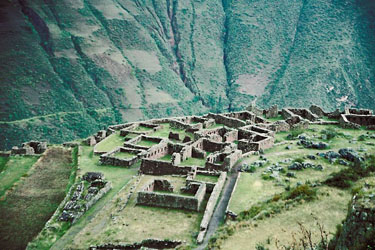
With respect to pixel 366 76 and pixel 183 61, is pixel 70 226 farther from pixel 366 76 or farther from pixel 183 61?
pixel 183 61

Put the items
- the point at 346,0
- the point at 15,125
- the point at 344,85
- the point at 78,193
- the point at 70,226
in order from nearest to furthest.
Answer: the point at 70,226, the point at 78,193, the point at 15,125, the point at 344,85, the point at 346,0

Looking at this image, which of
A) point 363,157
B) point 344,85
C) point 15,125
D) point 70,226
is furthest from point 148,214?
point 344,85

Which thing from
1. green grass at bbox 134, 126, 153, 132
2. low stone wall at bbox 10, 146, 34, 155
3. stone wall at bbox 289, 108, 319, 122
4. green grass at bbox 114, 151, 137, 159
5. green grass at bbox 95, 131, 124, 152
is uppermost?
stone wall at bbox 289, 108, 319, 122

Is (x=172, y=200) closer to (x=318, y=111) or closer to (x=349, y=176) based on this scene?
(x=349, y=176)

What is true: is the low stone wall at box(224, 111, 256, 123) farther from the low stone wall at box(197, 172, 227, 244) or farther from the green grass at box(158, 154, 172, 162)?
the low stone wall at box(197, 172, 227, 244)

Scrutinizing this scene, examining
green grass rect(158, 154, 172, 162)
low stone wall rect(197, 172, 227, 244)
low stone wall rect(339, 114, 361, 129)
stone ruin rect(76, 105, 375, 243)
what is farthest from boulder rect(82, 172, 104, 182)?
low stone wall rect(339, 114, 361, 129)

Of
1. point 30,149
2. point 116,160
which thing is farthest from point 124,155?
point 30,149
